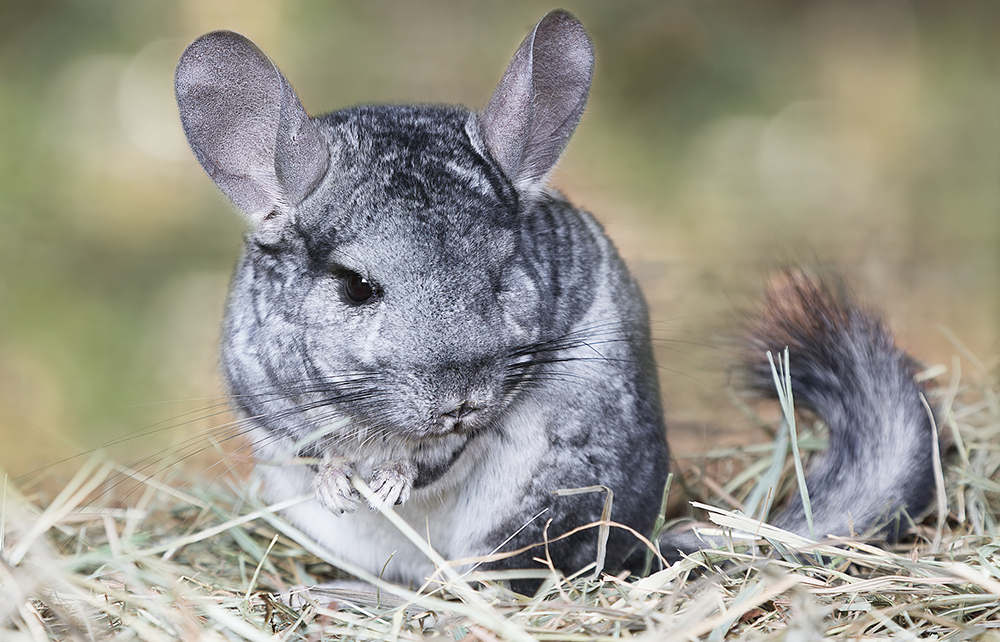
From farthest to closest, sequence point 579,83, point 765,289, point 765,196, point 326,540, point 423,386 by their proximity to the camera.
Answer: point 765,196 → point 765,289 → point 326,540 → point 579,83 → point 423,386

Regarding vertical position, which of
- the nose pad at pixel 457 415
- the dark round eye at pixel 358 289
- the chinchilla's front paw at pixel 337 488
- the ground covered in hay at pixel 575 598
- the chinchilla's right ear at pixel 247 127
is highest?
the chinchilla's right ear at pixel 247 127

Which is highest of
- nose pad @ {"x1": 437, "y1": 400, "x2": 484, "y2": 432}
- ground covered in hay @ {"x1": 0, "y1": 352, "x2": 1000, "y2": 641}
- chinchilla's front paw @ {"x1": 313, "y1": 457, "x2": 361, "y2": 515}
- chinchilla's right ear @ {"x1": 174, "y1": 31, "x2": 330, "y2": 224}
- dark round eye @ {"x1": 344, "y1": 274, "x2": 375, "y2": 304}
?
chinchilla's right ear @ {"x1": 174, "y1": 31, "x2": 330, "y2": 224}

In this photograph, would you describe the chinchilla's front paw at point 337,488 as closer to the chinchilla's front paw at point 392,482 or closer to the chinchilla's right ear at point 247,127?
the chinchilla's front paw at point 392,482

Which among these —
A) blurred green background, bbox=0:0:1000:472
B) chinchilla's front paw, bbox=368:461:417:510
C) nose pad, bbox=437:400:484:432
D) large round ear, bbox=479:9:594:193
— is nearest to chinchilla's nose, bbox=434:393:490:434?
nose pad, bbox=437:400:484:432

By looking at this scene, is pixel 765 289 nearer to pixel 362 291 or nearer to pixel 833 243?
pixel 362 291

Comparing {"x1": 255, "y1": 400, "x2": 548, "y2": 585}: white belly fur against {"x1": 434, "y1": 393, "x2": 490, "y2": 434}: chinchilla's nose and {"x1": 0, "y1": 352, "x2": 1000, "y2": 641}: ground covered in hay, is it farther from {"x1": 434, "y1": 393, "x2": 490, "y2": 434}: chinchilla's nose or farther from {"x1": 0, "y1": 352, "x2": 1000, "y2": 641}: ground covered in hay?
{"x1": 434, "y1": 393, "x2": 490, "y2": 434}: chinchilla's nose

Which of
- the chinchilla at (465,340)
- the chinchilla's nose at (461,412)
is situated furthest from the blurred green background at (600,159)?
the chinchilla's nose at (461,412)

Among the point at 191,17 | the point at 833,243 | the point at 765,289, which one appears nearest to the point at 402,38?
the point at 191,17

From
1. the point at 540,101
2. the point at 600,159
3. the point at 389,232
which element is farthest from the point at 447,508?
the point at 600,159
